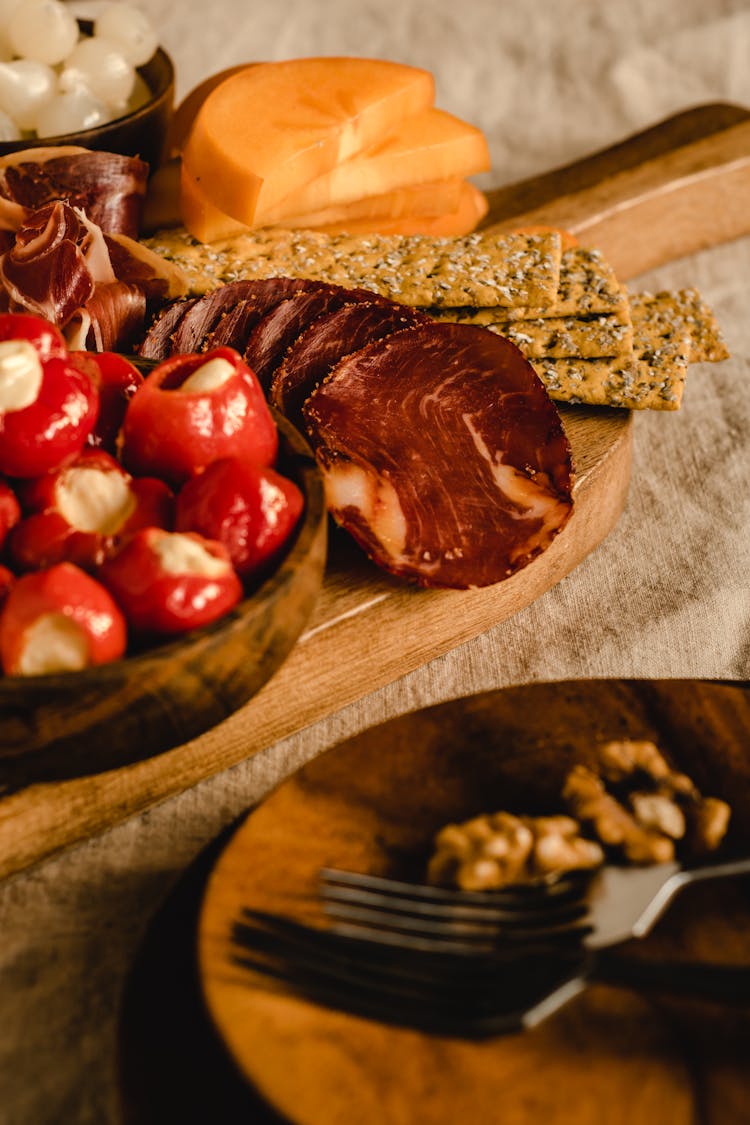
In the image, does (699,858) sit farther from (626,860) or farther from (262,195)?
(262,195)

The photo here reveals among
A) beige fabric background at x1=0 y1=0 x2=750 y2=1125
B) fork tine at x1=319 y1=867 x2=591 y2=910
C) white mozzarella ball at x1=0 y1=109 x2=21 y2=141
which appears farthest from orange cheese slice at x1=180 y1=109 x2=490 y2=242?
fork tine at x1=319 y1=867 x2=591 y2=910

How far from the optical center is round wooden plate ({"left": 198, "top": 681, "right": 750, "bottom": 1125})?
60 centimetres

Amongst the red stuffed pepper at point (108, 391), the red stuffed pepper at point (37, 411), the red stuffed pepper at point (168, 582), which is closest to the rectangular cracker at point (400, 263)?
the red stuffed pepper at point (108, 391)

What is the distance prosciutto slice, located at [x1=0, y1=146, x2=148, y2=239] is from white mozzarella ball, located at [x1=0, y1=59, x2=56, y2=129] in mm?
170

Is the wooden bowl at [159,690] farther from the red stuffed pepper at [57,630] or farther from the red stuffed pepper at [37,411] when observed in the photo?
the red stuffed pepper at [37,411]

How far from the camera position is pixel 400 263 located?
1319 mm

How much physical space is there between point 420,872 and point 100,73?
1.24 metres

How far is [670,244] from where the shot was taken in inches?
73.1

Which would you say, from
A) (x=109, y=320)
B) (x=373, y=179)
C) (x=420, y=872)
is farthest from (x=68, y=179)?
(x=420, y=872)

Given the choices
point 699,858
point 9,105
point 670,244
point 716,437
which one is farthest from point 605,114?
point 699,858

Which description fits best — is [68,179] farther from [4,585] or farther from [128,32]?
[4,585]

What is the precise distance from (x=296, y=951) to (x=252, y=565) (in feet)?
0.84

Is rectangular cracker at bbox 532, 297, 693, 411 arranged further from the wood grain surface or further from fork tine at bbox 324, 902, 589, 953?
fork tine at bbox 324, 902, 589, 953

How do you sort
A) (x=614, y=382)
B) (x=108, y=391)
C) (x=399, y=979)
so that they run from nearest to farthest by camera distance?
1. (x=399, y=979)
2. (x=108, y=391)
3. (x=614, y=382)
